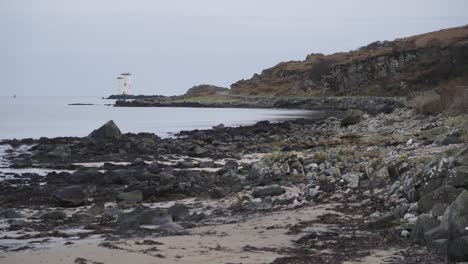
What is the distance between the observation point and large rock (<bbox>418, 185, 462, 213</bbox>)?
8641 millimetres

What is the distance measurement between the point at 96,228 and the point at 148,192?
3.78 metres

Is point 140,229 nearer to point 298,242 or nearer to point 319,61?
point 298,242

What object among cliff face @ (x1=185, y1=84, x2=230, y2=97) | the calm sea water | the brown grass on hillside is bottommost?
the calm sea water

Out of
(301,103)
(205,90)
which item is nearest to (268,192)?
(301,103)

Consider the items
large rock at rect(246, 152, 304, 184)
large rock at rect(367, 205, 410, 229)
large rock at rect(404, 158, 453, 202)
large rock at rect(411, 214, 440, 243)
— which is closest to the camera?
large rock at rect(411, 214, 440, 243)

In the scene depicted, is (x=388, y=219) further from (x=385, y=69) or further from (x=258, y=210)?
(x=385, y=69)

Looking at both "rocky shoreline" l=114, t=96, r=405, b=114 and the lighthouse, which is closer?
"rocky shoreline" l=114, t=96, r=405, b=114

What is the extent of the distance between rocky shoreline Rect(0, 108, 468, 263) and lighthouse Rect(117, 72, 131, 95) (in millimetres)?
151104

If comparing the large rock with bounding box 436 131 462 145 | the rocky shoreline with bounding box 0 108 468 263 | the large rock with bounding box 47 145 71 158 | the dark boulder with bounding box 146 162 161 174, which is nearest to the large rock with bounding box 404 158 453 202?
the rocky shoreline with bounding box 0 108 468 263

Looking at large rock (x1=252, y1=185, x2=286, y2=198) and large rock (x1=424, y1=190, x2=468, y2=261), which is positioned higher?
large rock (x1=424, y1=190, x2=468, y2=261)

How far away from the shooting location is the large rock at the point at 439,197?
864cm

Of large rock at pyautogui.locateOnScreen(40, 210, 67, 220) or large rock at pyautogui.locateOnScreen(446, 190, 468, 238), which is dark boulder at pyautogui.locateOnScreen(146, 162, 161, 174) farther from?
large rock at pyautogui.locateOnScreen(446, 190, 468, 238)

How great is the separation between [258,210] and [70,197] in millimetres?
4955

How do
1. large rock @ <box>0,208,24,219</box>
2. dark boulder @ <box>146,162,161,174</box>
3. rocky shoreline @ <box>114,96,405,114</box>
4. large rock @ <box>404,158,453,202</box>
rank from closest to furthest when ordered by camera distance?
large rock @ <box>404,158,453,202</box> < large rock @ <box>0,208,24,219</box> < dark boulder @ <box>146,162,161,174</box> < rocky shoreline @ <box>114,96,405,114</box>
